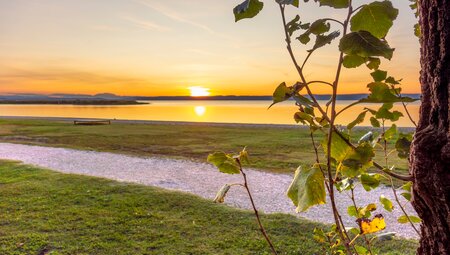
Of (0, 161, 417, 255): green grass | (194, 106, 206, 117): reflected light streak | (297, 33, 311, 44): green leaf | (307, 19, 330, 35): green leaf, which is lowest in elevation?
(194, 106, 206, 117): reflected light streak

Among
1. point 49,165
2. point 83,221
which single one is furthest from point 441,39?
point 49,165

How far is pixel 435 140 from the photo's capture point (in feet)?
2.01

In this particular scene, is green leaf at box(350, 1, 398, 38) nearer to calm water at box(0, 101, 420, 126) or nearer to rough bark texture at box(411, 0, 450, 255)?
rough bark texture at box(411, 0, 450, 255)

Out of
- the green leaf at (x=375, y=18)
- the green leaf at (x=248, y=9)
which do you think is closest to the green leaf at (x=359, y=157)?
the green leaf at (x=375, y=18)

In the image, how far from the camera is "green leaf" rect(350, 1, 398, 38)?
2.01 ft

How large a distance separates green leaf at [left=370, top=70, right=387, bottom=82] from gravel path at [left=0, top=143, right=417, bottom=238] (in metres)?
5.74

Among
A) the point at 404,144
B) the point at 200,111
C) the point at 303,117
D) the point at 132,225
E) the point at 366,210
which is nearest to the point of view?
the point at 303,117

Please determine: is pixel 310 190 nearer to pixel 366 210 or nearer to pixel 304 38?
pixel 304 38

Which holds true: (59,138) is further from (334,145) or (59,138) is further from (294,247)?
(334,145)

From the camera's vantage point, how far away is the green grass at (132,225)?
17.4 feet

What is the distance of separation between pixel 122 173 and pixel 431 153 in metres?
10.9

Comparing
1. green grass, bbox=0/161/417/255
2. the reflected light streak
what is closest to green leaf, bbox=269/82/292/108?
green grass, bbox=0/161/417/255

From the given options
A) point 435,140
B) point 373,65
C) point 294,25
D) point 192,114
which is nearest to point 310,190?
point 435,140

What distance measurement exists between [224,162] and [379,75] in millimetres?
445
